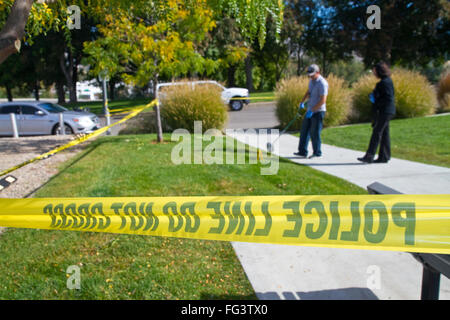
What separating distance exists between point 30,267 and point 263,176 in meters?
3.59

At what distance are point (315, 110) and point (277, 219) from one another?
5897 millimetres

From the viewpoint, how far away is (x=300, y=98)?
12477 millimetres

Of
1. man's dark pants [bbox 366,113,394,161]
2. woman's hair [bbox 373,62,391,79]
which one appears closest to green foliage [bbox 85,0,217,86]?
woman's hair [bbox 373,62,391,79]

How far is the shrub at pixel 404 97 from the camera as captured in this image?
42.9 ft

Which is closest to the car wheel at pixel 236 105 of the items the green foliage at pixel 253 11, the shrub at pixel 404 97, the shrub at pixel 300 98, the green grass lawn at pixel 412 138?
the shrub at pixel 300 98

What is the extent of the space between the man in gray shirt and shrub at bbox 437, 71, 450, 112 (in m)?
10.1

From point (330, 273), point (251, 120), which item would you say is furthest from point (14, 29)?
point (251, 120)

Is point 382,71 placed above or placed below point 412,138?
above

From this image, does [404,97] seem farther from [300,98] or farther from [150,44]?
[150,44]

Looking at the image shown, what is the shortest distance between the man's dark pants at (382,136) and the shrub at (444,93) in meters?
9.99

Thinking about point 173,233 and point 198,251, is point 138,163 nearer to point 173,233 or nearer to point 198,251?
point 198,251

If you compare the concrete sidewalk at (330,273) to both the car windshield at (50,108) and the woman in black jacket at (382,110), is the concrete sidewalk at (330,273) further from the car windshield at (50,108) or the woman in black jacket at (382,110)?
the car windshield at (50,108)

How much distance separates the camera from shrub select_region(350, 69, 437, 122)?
42.9 feet
